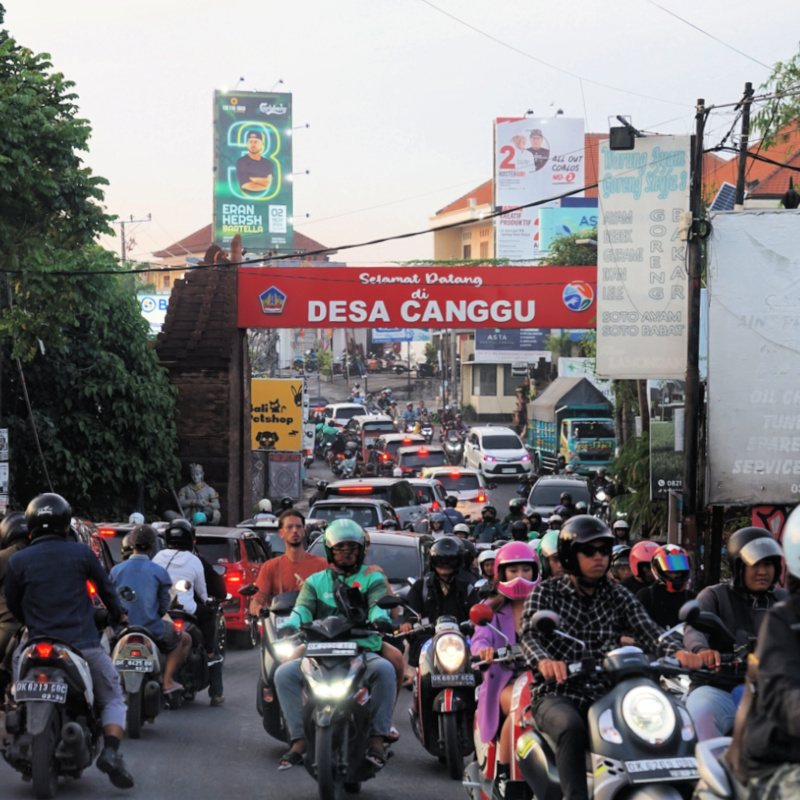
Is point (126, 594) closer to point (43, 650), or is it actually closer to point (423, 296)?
point (43, 650)

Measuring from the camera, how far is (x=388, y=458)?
44.9 metres

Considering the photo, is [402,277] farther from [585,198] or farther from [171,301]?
[585,198]

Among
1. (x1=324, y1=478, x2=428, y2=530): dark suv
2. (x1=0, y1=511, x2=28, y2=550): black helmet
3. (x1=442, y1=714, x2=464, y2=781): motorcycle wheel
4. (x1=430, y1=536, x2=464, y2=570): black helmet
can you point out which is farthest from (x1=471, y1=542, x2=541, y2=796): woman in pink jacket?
(x1=324, y1=478, x2=428, y2=530): dark suv

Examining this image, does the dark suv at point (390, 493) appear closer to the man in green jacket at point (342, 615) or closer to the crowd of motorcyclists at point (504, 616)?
the crowd of motorcyclists at point (504, 616)

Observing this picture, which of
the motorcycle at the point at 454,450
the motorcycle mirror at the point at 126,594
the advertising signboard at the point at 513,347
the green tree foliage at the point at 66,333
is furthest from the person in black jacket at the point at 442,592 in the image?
the advertising signboard at the point at 513,347

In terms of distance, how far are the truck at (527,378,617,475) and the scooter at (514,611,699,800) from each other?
4016 centimetres

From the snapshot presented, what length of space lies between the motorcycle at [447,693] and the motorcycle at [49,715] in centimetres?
216

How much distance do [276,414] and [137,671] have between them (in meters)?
29.2

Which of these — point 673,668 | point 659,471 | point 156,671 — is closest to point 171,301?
point 659,471

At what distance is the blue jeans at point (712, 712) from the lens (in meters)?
6.34

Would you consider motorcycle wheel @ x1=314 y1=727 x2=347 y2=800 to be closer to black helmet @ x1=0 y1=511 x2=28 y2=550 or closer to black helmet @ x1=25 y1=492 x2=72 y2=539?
black helmet @ x1=25 y1=492 x2=72 y2=539

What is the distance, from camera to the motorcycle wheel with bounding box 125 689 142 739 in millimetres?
9867

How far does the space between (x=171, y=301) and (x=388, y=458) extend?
503 inches

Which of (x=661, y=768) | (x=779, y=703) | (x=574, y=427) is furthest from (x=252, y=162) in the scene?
(x=779, y=703)
